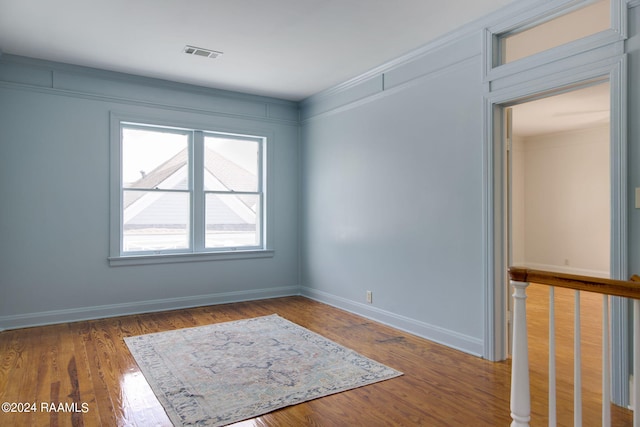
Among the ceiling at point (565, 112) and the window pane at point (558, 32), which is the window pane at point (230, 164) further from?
the ceiling at point (565, 112)

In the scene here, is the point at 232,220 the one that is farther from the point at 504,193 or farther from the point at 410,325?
the point at 504,193

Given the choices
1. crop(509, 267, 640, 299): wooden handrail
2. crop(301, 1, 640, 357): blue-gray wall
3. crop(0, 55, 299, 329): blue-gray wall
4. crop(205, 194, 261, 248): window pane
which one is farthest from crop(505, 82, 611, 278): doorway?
crop(509, 267, 640, 299): wooden handrail

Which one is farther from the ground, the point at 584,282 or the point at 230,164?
the point at 230,164

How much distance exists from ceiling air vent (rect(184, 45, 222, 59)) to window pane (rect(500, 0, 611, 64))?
2.65 m

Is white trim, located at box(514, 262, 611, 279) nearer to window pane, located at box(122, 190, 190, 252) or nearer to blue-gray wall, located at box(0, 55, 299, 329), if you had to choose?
window pane, located at box(122, 190, 190, 252)

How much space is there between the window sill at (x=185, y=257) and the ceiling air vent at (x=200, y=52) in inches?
93.4

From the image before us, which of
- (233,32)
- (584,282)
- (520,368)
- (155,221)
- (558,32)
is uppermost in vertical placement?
(233,32)

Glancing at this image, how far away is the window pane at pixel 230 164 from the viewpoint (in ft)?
17.8

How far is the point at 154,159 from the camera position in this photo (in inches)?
199

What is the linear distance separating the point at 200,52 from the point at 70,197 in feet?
6.95

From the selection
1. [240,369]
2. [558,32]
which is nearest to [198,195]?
[240,369]

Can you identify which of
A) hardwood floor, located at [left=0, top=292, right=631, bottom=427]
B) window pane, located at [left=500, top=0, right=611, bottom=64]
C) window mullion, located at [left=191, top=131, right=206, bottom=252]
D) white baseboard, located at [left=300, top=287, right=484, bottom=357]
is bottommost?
hardwood floor, located at [left=0, top=292, right=631, bottom=427]

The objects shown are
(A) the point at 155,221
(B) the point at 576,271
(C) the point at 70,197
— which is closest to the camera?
(C) the point at 70,197

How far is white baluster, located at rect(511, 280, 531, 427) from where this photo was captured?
166cm
